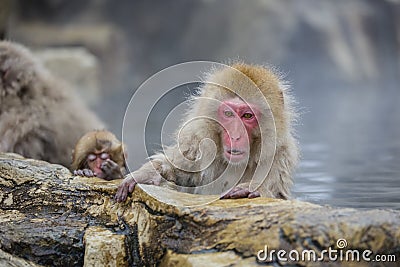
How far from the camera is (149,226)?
3242 mm

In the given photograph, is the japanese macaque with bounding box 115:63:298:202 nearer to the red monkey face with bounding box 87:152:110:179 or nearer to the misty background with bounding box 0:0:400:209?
the red monkey face with bounding box 87:152:110:179

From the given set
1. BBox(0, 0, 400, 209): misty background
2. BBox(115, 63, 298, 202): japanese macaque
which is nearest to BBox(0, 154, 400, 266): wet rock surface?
BBox(115, 63, 298, 202): japanese macaque

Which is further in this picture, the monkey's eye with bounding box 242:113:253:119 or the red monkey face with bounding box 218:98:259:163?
the monkey's eye with bounding box 242:113:253:119

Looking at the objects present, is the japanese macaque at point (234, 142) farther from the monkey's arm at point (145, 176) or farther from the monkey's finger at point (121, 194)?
the monkey's finger at point (121, 194)

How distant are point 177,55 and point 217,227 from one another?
14.6 metres

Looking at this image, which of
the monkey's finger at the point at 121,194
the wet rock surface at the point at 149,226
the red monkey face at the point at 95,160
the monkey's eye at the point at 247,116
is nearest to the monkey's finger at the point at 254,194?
the wet rock surface at the point at 149,226

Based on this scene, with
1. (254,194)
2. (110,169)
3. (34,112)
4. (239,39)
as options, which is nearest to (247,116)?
(254,194)

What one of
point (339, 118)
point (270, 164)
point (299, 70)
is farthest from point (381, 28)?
point (270, 164)

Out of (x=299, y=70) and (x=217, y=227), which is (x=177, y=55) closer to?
(x=299, y=70)

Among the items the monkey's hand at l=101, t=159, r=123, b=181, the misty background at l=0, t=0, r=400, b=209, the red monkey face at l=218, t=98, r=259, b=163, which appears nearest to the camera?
the red monkey face at l=218, t=98, r=259, b=163

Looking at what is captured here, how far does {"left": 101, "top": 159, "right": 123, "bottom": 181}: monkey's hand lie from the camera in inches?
184

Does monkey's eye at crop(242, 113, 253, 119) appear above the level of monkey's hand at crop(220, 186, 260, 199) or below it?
above

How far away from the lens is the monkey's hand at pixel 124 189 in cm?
352

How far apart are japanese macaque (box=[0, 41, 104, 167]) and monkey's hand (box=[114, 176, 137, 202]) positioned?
2.15 metres
